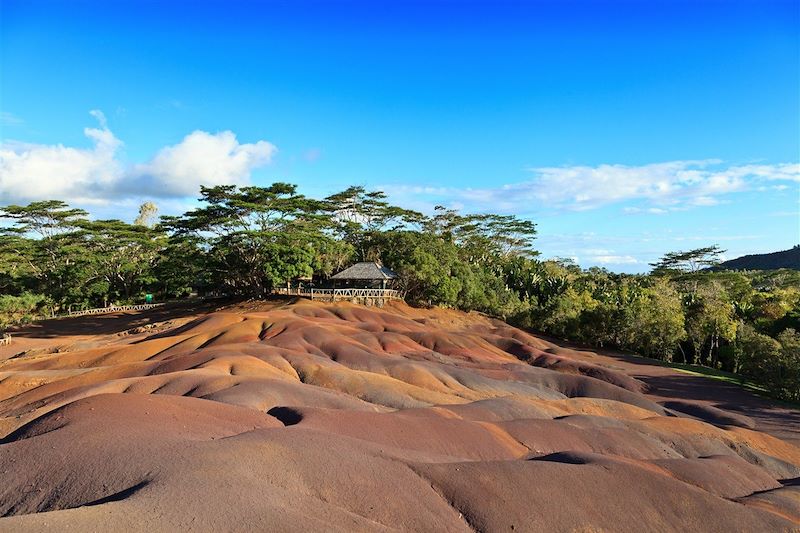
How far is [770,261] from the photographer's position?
15262 cm

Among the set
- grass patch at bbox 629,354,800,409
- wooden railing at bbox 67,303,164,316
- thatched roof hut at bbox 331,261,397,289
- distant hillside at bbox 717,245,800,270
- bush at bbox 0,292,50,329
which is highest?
distant hillside at bbox 717,245,800,270

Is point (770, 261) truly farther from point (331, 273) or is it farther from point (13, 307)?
point (13, 307)

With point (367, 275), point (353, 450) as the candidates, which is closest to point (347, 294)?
point (367, 275)

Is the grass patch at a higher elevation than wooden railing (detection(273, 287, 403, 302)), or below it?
below

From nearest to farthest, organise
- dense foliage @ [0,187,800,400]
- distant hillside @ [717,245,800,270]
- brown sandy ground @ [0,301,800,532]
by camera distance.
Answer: brown sandy ground @ [0,301,800,532], dense foliage @ [0,187,800,400], distant hillside @ [717,245,800,270]

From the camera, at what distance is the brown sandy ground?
28.7ft

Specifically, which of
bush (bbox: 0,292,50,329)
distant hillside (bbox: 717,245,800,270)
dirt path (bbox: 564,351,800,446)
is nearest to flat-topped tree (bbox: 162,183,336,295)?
bush (bbox: 0,292,50,329)

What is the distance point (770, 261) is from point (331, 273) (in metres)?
152

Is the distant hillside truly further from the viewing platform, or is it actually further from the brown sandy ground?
the brown sandy ground

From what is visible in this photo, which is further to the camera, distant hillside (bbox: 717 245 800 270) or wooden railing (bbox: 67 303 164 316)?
distant hillside (bbox: 717 245 800 270)

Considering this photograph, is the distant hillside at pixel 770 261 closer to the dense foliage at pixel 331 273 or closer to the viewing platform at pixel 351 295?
the dense foliage at pixel 331 273

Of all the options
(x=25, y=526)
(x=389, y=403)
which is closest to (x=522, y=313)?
(x=389, y=403)

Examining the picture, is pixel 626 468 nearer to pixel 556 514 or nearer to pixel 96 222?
pixel 556 514

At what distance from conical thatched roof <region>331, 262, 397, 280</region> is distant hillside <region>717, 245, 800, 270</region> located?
120836mm
